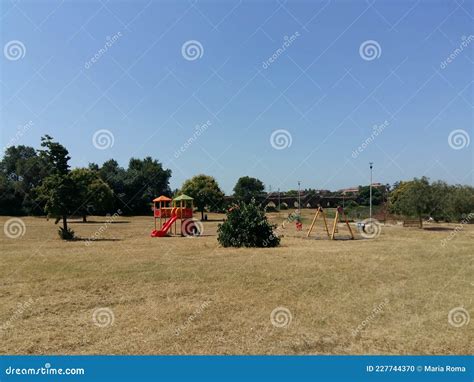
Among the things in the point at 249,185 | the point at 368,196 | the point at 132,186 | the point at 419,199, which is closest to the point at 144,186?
the point at 132,186

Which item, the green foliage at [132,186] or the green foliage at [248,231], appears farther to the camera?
the green foliage at [132,186]

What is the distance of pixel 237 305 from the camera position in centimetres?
854

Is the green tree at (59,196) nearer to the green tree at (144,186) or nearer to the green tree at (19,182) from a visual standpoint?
the green tree at (19,182)

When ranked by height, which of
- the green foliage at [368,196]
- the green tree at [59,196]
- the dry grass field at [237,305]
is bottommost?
the dry grass field at [237,305]

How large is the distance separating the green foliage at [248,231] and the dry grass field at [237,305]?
5.25m

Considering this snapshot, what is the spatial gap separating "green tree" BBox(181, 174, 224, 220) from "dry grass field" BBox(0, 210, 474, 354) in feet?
134

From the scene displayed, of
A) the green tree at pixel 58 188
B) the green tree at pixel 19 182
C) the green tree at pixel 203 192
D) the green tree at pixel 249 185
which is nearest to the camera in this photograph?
the green tree at pixel 58 188

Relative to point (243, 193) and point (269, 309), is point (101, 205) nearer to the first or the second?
point (243, 193)

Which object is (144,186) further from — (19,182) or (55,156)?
(55,156)

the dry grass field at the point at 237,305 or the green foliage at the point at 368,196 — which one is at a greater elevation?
the green foliage at the point at 368,196

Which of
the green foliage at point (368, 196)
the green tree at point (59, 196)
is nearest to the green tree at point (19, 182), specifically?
the green tree at point (59, 196)

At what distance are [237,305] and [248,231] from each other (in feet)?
38.1

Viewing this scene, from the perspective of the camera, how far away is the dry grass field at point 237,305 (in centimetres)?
650

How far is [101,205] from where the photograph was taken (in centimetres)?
5144
